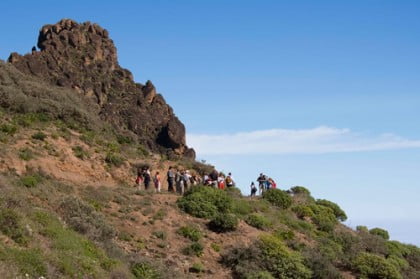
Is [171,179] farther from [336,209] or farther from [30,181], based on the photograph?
[336,209]

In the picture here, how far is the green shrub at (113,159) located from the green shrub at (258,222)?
33.5ft

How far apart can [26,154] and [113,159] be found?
7.04 metres

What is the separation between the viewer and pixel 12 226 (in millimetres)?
13453

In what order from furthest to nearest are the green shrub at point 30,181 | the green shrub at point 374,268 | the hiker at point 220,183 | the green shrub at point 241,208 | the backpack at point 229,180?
1. the backpack at point 229,180
2. the hiker at point 220,183
3. the green shrub at point 241,208
4. the green shrub at point 374,268
5. the green shrub at point 30,181

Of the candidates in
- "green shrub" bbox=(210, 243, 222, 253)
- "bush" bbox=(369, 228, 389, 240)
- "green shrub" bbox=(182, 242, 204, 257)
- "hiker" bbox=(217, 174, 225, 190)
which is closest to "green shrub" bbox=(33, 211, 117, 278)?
"green shrub" bbox=(182, 242, 204, 257)

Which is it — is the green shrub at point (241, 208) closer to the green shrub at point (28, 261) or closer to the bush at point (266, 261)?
the bush at point (266, 261)

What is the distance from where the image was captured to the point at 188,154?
69562 mm

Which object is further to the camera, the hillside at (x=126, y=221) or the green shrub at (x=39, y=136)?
the green shrub at (x=39, y=136)

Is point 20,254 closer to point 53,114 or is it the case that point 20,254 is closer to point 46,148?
point 46,148

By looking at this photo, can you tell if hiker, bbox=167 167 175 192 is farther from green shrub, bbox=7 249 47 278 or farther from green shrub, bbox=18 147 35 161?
green shrub, bbox=7 249 47 278

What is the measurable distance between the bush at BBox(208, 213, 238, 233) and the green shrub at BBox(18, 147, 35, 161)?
9.93 m

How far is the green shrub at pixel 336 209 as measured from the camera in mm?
35250

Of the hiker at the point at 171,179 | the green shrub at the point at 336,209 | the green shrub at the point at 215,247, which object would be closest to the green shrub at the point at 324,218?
the green shrub at the point at 336,209

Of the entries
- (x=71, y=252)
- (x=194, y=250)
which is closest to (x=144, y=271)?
(x=71, y=252)
